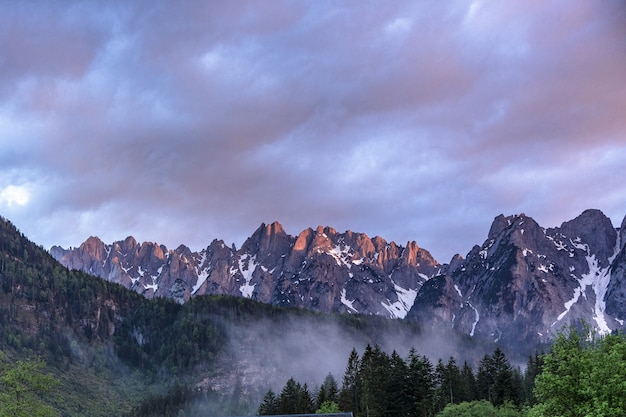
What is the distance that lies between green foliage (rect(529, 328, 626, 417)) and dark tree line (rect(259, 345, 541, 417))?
87713mm

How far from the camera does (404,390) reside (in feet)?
497

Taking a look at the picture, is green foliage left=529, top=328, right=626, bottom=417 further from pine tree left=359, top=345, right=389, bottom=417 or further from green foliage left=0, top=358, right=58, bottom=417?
pine tree left=359, top=345, right=389, bottom=417

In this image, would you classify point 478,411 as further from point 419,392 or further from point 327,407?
point 327,407

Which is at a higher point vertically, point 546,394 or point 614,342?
point 614,342

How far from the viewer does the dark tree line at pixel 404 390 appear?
15238cm

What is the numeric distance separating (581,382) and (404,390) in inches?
3707

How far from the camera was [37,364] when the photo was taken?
8531 centimetres

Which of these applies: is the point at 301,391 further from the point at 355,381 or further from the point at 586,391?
→ the point at 586,391

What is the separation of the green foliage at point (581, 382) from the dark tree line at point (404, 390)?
87713 millimetres

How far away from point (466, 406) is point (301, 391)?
2561 inches

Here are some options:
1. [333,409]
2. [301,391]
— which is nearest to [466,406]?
[333,409]

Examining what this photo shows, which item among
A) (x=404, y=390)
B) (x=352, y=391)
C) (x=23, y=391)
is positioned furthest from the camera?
Result: (x=352, y=391)

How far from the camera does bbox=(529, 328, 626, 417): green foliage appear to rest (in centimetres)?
5816

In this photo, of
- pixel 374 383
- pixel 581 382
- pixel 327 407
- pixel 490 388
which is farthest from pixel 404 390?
pixel 581 382
